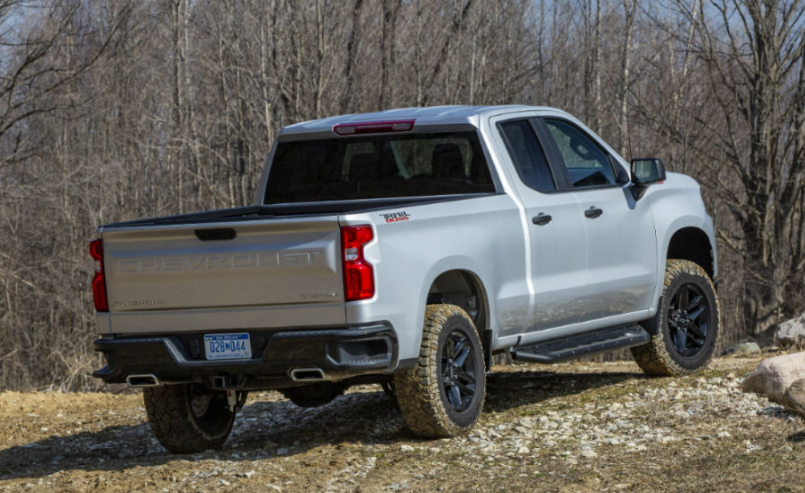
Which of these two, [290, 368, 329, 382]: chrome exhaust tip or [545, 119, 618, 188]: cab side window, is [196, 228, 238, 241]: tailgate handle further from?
[545, 119, 618, 188]: cab side window

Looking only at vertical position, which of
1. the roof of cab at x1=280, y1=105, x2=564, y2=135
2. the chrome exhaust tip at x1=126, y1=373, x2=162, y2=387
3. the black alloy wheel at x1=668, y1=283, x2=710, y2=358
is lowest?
the black alloy wheel at x1=668, y1=283, x2=710, y2=358

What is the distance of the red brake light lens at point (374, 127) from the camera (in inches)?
309

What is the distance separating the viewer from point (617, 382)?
9227mm

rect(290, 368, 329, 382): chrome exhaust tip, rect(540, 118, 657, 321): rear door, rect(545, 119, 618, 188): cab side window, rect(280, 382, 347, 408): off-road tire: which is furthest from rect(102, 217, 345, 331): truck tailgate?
rect(545, 119, 618, 188): cab side window

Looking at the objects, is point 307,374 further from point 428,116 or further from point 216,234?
point 428,116

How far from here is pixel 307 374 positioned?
6379mm

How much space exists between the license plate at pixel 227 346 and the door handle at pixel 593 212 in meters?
2.88

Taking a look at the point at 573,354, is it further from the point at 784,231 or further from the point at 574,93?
the point at 574,93

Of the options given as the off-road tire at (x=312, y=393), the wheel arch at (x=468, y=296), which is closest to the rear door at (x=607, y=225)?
the wheel arch at (x=468, y=296)

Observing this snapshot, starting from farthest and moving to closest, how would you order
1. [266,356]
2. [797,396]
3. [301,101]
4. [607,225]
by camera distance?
[301,101], [607,225], [797,396], [266,356]

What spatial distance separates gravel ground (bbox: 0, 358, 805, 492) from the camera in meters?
6.09

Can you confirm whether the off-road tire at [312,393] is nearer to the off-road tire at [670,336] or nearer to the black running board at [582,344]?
the black running board at [582,344]

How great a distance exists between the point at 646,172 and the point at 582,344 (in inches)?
56.6

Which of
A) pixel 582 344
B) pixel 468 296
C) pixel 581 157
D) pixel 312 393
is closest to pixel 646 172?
pixel 581 157
